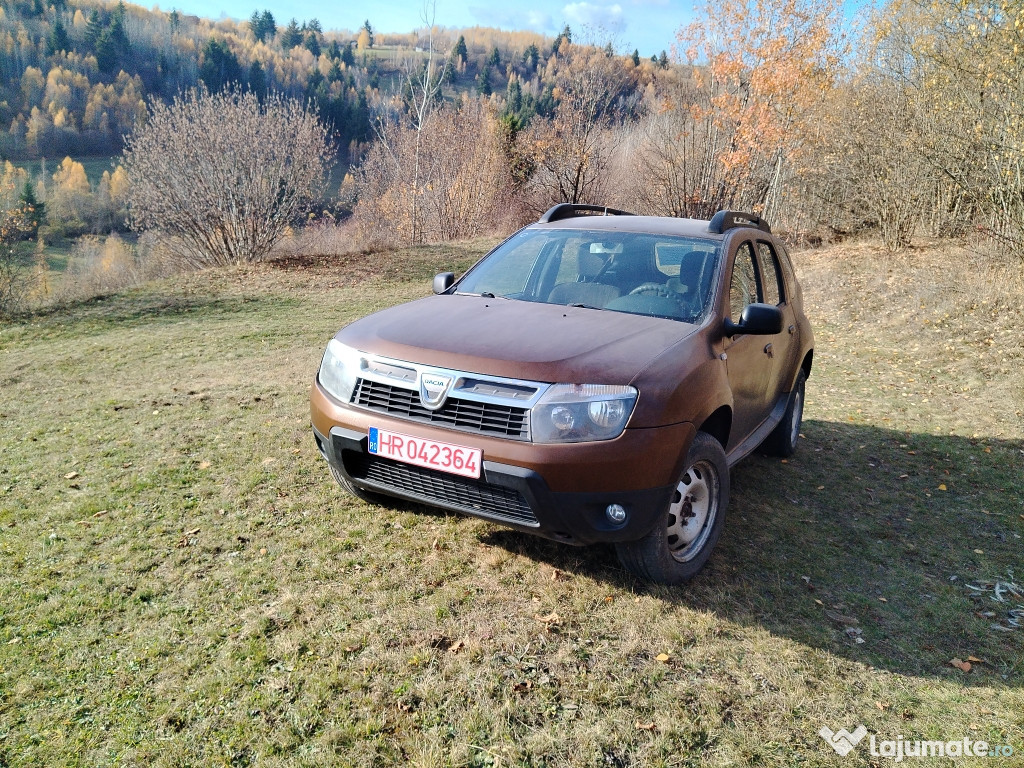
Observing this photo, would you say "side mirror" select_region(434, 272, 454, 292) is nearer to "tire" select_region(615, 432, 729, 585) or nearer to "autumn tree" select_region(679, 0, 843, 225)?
"tire" select_region(615, 432, 729, 585)

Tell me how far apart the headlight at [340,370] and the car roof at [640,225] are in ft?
6.17

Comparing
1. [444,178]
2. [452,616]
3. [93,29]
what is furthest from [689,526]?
[93,29]

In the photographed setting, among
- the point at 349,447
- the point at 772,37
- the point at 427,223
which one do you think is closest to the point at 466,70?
the point at 427,223

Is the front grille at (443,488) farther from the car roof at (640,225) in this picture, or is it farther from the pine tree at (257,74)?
the pine tree at (257,74)

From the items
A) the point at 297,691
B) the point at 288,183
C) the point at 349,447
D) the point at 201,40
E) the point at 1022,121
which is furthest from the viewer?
the point at 201,40

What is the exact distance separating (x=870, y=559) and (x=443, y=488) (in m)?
2.75

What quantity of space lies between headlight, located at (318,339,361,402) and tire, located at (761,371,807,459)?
358 cm

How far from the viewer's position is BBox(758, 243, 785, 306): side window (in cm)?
497

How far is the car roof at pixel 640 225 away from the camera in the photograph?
4.52 m

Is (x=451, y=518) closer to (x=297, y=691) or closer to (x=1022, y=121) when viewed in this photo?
(x=297, y=691)

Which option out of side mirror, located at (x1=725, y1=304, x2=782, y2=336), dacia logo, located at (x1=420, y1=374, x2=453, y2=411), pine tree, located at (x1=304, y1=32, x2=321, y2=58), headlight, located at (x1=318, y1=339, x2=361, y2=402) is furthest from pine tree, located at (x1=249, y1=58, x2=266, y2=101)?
dacia logo, located at (x1=420, y1=374, x2=453, y2=411)

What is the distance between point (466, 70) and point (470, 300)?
14360 cm

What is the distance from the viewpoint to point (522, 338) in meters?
3.46

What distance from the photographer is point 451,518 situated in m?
4.33
